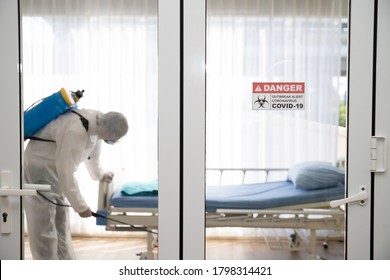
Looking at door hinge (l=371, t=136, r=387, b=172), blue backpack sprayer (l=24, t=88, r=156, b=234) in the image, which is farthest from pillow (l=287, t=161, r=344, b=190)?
blue backpack sprayer (l=24, t=88, r=156, b=234)

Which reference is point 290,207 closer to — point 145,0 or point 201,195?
point 201,195

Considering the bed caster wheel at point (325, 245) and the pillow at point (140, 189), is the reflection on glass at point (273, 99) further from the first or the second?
the pillow at point (140, 189)

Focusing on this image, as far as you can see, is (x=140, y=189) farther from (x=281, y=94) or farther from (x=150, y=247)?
(x=281, y=94)

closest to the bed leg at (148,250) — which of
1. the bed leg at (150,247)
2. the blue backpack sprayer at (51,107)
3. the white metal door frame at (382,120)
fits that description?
the bed leg at (150,247)

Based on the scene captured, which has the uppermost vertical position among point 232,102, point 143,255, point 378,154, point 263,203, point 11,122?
point 232,102

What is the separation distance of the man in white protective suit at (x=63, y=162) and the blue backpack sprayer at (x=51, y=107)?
0.08 feet

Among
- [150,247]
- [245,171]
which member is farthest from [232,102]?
[150,247]

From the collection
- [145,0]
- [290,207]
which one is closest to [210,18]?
[145,0]

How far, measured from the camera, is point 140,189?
6.80 ft

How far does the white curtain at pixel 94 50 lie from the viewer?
6.66 ft

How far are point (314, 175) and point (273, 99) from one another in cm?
42

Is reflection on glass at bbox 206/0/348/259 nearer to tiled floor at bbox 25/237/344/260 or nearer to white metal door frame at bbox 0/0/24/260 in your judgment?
tiled floor at bbox 25/237/344/260

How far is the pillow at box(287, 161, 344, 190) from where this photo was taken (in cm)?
205

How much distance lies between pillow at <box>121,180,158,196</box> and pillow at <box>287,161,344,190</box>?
657 millimetres
